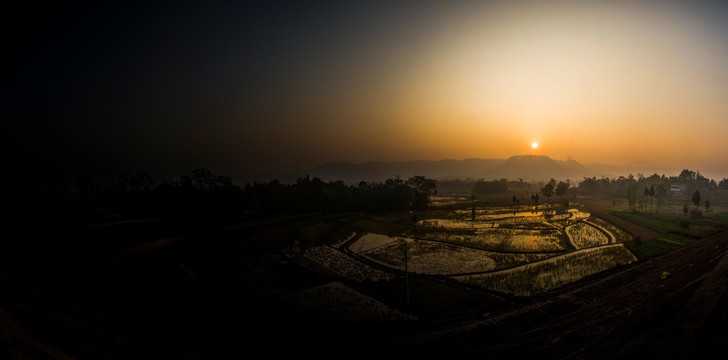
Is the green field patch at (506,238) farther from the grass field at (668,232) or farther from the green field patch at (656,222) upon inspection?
the green field patch at (656,222)

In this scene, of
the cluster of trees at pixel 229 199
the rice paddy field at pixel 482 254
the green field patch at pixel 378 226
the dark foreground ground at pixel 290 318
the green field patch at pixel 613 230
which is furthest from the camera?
the cluster of trees at pixel 229 199

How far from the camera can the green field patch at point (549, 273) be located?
2022 cm

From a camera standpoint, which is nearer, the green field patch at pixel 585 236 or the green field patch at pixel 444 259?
the green field patch at pixel 444 259

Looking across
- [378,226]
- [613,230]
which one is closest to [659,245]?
[613,230]

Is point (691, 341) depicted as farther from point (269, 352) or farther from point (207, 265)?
point (207, 265)

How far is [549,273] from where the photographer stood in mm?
23125

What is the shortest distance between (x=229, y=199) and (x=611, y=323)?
62.3 meters

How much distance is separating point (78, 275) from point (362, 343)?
72.3 ft

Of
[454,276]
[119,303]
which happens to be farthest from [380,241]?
[119,303]

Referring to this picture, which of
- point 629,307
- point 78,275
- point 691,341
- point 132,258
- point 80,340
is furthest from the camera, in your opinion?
point 132,258

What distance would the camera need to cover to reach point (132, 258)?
25.3m

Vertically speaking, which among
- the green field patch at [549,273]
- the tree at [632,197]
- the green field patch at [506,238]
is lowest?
the green field patch at [549,273]

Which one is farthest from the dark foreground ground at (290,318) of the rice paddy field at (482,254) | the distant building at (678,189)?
the distant building at (678,189)

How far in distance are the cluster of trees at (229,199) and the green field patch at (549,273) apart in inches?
1649
